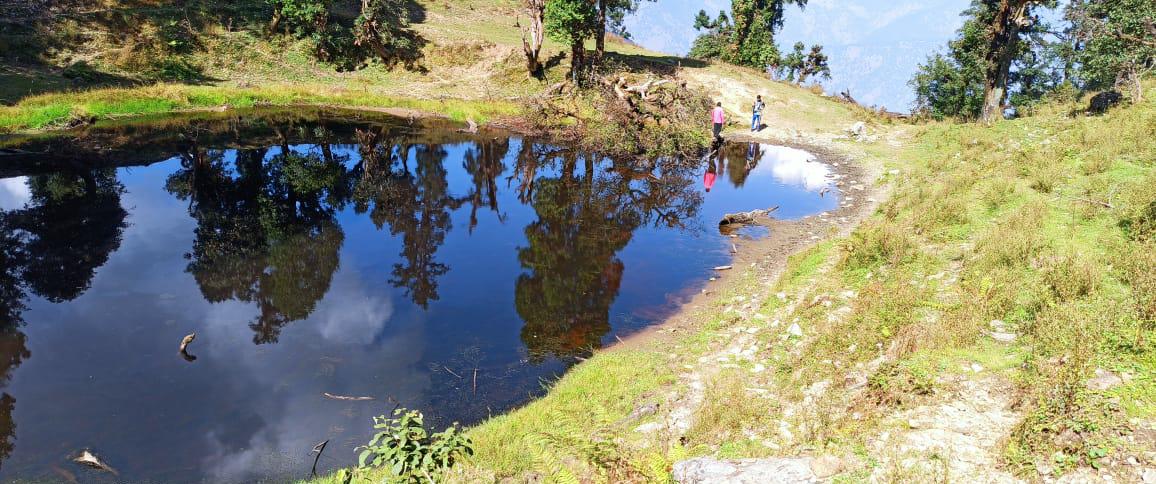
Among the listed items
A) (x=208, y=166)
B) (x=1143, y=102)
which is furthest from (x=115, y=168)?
(x=1143, y=102)

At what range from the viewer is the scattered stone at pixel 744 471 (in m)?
5.77

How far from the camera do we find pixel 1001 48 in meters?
32.1

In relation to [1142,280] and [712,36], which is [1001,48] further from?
[712,36]

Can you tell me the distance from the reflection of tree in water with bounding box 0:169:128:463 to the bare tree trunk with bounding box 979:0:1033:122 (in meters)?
39.9

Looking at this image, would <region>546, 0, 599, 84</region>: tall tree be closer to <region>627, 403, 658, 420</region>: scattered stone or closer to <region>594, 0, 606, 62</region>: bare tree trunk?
<region>594, 0, 606, 62</region>: bare tree trunk

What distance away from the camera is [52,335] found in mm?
11219

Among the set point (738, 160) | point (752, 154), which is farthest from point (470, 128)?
point (752, 154)

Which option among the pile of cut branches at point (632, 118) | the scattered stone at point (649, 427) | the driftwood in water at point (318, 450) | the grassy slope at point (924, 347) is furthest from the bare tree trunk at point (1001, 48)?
the driftwood in water at point (318, 450)

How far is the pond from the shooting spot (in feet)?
29.7

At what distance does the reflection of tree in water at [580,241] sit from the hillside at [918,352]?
58.7 inches

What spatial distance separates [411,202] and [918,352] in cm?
1729

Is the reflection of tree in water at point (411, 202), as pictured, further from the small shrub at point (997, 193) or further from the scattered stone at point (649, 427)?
the small shrub at point (997, 193)

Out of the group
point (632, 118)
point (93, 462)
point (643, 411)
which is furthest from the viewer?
point (632, 118)

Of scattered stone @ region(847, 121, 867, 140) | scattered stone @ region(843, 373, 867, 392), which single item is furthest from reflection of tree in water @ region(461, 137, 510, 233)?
scattered stone @ region(847, 121, 867, 140)
